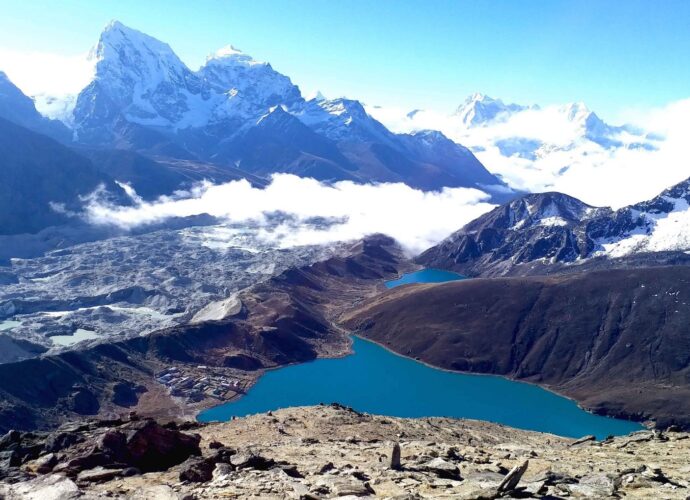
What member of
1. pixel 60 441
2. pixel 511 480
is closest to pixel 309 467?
pixel 511 480

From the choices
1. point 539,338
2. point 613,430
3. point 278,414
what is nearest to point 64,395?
point 278,414

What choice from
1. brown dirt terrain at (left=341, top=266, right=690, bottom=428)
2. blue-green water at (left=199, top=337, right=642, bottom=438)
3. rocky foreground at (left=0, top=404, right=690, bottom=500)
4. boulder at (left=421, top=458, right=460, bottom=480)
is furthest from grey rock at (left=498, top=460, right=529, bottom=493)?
brown dirt terrain at (left=341, top=266, right=690, bottom=428)

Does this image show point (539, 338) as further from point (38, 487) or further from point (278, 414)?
point (38, 487)

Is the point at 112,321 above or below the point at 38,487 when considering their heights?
below

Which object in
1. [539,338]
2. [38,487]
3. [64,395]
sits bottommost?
[64,395]

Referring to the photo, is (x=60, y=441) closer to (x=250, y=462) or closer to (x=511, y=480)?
(x=250, y=462)

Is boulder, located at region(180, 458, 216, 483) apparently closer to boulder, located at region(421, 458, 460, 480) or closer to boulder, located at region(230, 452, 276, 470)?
boulder, located at region(230, 452, 276, 470)

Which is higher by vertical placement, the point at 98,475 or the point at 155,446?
the point at 155,446
